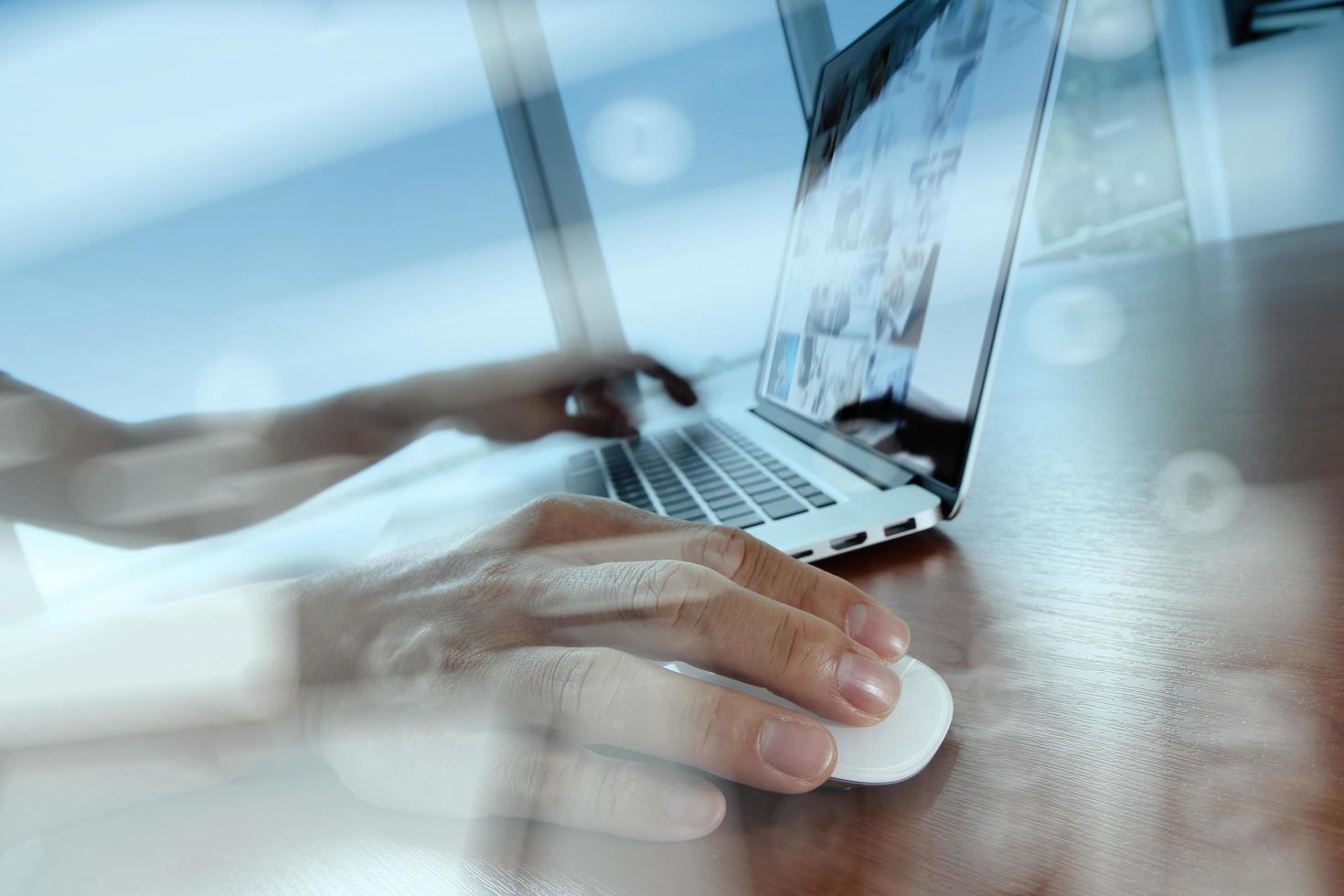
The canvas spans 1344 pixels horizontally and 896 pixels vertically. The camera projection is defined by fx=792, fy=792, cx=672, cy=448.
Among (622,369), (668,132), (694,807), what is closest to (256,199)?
(668,132)

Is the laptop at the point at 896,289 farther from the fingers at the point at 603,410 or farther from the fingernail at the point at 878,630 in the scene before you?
the fingers at the point at 603,410

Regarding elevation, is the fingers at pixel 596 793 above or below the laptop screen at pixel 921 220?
below

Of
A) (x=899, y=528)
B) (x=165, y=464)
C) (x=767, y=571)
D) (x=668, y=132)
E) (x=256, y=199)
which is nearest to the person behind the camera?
(x=767, y=571)

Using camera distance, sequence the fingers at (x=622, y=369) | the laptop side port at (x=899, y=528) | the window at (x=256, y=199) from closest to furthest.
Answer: the laptop side port at (x=899, y=528), the fingers at (x=622, y=369), the window at (x=256, y=199)

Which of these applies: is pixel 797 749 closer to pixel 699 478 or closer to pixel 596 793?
pixel 596 793

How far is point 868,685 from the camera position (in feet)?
0.87

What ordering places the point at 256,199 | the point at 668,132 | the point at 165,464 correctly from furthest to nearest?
the point at 668,132 → the point at 256,199 → the point at 165,464

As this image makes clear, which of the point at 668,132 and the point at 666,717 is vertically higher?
the point at 668,132

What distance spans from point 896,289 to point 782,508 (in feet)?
0.55

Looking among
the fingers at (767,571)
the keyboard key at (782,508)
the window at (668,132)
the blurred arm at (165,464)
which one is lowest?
the keyboard key at (782,508)

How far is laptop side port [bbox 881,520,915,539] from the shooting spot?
45 cm

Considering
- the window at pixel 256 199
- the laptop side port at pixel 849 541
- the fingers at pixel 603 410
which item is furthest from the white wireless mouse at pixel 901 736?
the window at pixel 256 199

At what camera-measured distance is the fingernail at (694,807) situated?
0.80 ft

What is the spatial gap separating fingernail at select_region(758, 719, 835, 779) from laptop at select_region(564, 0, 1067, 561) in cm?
20
